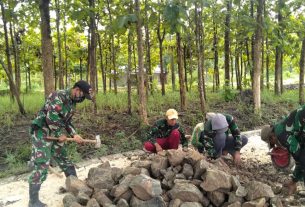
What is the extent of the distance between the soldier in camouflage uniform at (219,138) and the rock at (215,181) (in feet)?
3.32

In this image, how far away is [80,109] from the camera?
8.91 m

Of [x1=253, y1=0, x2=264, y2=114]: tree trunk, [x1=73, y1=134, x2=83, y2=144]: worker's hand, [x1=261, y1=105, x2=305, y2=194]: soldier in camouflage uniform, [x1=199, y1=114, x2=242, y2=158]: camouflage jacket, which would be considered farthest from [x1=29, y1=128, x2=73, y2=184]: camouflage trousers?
Answer: [x1=253, y1=0, x2=264, y2=114]: tree trunk

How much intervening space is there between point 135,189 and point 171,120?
162 cm

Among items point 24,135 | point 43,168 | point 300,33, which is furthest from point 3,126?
point 300,33

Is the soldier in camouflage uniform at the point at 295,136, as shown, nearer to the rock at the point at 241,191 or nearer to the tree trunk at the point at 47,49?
the rock at the point at 241,191

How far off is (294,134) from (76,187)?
2539 millimetres

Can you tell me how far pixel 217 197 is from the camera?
143 inches

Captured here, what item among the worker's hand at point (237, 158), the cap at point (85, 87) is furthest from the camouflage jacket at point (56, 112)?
the worker's hand at point (237, 158)

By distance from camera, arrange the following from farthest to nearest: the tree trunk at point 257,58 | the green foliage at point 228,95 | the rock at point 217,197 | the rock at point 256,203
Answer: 1. the green foliage at point 228,95
2. the tree trunk at point 257,58
3. the rock at point 217,197
4. the rock at point 256,203

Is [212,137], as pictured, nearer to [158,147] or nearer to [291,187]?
[158,147]

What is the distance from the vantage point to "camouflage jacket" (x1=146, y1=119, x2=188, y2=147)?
5223mm

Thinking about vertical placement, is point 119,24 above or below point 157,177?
above

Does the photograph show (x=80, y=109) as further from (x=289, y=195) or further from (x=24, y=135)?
(x=289, y=195)

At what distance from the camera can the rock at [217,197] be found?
3631 mm
